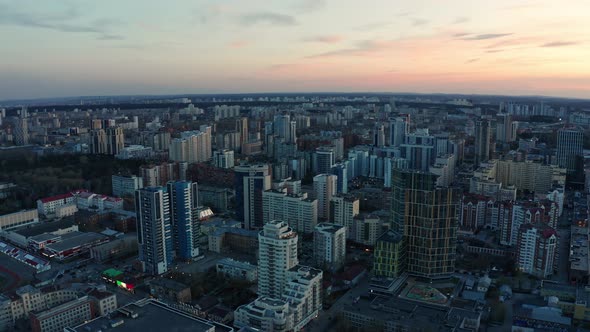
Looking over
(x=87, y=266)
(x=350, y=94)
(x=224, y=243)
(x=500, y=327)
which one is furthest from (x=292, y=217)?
(x=350, y=94)

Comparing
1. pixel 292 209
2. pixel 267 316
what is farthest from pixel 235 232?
pixel 267 316

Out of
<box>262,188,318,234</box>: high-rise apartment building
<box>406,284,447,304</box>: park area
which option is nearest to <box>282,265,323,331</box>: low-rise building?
<box>406,284,447,304</box>: park area

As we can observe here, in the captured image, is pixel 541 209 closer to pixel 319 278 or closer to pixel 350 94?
pixel 319 278

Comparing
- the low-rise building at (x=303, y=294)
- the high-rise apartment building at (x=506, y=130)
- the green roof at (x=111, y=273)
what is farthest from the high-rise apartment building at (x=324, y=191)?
the high-rise apartment building at (x=506, y=130)

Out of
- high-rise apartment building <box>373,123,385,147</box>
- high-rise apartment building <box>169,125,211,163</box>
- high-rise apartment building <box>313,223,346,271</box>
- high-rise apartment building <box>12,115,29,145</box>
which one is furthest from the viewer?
high-rise apartment building <box>12,115,29,145</box>

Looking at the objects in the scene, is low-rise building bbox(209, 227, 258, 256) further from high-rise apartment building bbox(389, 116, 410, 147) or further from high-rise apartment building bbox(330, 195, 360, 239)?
high-rise apartment building bbox(389, 116, 410, 147)

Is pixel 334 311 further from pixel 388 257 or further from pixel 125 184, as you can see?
pixel 125 184
